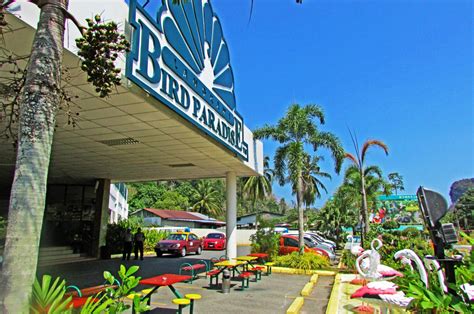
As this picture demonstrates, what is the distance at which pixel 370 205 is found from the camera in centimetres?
3012

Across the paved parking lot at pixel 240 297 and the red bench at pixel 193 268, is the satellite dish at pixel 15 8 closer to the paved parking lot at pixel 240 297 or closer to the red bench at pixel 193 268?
the paved parking lot at pixel 240 297

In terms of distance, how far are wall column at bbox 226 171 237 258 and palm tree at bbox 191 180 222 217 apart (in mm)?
39456

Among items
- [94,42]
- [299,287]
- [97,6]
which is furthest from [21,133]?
[299,287]

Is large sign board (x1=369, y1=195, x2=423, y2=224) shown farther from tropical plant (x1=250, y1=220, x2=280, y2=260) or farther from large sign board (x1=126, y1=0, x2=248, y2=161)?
large sign board (x1=126, y1=0, x2=248, y2=161)

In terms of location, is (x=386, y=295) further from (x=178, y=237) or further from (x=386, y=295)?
(x=178, y=237)

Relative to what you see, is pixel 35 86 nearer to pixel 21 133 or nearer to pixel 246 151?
pixel 21 133

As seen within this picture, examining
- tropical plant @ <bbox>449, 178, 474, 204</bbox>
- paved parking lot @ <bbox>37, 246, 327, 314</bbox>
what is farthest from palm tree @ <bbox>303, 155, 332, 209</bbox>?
tropical plant @ <bbox>449, 178, 474, 204</bbox>

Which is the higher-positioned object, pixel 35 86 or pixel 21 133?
pixel 35 86

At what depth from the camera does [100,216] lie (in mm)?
17594

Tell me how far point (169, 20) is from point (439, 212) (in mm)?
6189

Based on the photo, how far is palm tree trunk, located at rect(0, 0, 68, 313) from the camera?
2.32m

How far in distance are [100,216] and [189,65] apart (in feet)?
42.4

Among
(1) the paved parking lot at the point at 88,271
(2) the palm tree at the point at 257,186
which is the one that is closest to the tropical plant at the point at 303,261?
(1) the paved parking lot at the point at 88,271

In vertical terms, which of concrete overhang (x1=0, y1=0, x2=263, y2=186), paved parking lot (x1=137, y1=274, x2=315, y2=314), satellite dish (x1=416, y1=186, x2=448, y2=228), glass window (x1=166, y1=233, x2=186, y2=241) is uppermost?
concrete overhang (x1=0, y1=0, x2=263, y2=186)
